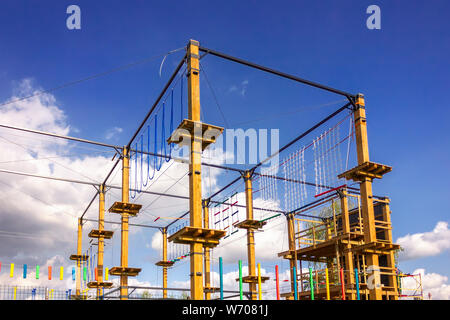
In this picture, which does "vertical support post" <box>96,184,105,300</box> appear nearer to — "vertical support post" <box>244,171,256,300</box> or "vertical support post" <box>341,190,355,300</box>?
"vertical support post" <box>244,171,256,300</box>

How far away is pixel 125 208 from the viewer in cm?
2612

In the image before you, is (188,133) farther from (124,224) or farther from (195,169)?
(124,224)

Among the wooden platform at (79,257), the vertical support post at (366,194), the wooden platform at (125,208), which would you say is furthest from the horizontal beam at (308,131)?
the wooden platform at (79,257)

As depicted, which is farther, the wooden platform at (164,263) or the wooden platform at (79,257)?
the wooden platform at (164,263)

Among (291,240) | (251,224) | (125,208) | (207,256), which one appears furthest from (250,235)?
(125,208)

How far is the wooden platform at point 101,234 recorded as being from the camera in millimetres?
31430

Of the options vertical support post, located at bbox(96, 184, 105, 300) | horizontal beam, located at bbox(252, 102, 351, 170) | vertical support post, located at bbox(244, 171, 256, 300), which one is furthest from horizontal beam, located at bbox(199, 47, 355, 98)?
vertical support post, located at bbox(96, 184, 105, 300)

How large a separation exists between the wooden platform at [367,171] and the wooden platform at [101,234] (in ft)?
59.3

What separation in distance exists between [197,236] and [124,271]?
34.3 ft

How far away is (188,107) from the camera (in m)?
16.9

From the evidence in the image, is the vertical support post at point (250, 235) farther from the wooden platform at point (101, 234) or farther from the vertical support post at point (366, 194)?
the vertical support post at point (366, 194)

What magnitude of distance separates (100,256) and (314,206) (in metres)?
14.8
